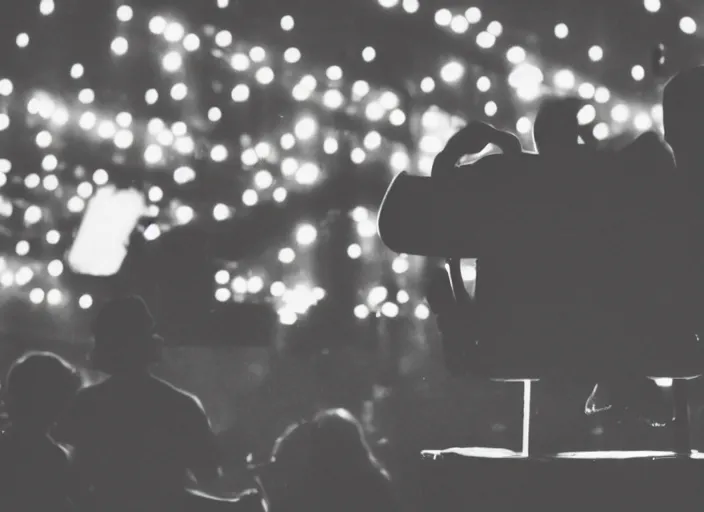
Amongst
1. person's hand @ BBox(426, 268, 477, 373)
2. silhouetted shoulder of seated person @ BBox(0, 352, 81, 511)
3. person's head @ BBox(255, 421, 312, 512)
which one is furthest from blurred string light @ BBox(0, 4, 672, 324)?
person's hand @ BBox(426, 268, 477, 373)

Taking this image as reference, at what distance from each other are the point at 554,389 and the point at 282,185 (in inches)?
41.2

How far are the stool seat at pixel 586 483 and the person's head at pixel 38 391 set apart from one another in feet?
2.66

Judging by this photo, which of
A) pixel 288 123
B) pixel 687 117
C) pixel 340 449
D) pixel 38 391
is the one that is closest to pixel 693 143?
pixel 687 117

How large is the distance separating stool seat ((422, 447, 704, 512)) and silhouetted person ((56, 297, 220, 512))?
660 mm

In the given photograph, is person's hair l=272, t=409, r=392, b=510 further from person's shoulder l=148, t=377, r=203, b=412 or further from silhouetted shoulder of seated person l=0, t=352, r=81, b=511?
silhouetted shoulder of seated person l=0, t=352, r=81, b=511

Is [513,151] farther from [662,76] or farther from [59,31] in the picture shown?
[59,31]

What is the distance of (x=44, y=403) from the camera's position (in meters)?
1.44

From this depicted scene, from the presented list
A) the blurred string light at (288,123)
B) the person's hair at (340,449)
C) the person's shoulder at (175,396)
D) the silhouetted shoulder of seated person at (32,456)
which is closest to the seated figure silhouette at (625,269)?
the person's hair at (340,449)

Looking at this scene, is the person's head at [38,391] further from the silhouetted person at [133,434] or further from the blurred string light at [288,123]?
the blurred string light at [288,123]

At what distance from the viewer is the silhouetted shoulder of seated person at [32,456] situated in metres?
1.40

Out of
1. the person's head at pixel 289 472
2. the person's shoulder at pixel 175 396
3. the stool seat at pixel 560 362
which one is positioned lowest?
the person's head at pixel 289 472

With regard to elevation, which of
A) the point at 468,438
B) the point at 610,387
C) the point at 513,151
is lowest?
the point at 468,438

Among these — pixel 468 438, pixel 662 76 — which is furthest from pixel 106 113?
pixel 662 76

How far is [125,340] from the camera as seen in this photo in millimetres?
1484
